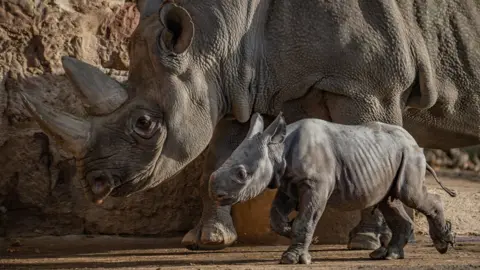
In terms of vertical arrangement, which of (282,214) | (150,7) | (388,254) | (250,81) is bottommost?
(388,254)

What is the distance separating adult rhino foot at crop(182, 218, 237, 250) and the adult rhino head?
26.8 inches

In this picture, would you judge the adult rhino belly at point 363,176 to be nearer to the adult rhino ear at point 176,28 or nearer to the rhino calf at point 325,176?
the rhino calf at point 325,176

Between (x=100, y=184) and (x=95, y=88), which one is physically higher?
(x=95, y=88)

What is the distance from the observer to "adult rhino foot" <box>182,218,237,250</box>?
775cm

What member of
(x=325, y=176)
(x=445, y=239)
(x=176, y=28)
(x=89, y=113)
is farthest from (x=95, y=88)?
(x=445, y=239)

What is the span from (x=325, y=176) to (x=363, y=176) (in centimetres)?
31

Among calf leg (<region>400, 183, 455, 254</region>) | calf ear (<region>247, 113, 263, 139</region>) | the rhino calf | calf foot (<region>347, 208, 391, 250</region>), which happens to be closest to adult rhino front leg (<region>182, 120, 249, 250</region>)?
calf foot (<region>347, 208, 391, 250</region>)

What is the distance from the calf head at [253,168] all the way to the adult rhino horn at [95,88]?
100 cm

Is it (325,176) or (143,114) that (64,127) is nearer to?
(143,114)

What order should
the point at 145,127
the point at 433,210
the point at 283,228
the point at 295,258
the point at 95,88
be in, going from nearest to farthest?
1. the point at 295,258
2. the point at 283,228
3. the point at 433,210
4. the point at 145,127
5. the point at 95,88

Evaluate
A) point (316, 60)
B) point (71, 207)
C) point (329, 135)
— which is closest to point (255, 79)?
point (316, 60)

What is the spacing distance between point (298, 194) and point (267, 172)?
9.7 inches

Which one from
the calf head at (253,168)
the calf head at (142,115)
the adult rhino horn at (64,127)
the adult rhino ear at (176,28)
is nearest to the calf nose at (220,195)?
the calf head at (253,168)

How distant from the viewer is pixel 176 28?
7.17 metres
